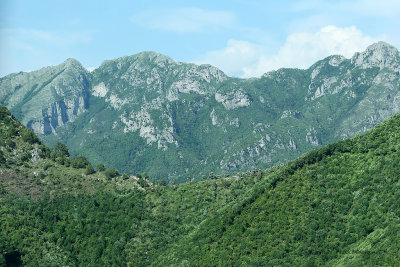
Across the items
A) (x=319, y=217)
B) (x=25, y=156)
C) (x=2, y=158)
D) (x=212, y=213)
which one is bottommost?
(x=319, y=217)

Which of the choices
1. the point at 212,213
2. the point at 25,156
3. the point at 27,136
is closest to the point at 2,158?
the point at 25,156

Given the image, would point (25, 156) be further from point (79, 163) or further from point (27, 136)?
point (79, 163)

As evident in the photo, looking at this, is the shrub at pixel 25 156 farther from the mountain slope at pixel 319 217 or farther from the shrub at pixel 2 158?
the mountain slope at pixel 319 217

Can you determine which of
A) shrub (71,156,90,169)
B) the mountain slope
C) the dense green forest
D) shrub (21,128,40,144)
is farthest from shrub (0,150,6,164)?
the mountain slope

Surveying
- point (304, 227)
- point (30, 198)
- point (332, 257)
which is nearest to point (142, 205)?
point (30, 198)

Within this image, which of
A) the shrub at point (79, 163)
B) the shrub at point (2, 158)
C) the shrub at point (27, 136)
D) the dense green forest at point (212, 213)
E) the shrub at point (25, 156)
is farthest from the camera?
the shrub at point (79, 163)

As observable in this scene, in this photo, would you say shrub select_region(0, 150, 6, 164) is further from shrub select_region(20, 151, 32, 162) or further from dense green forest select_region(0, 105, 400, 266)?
shrub select_region(20, 151, 32, 162)

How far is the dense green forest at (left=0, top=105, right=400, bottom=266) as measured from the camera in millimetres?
111938

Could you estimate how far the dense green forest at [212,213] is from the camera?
4407 inches

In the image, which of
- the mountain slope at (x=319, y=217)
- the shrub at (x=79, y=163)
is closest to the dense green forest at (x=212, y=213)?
the mountain slope at (x=319, y=217)

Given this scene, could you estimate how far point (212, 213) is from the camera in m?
151

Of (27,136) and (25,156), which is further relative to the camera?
(27,136)

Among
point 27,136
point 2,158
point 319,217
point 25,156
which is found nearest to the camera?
point 319,217

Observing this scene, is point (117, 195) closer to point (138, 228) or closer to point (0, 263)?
point (138, 228)
